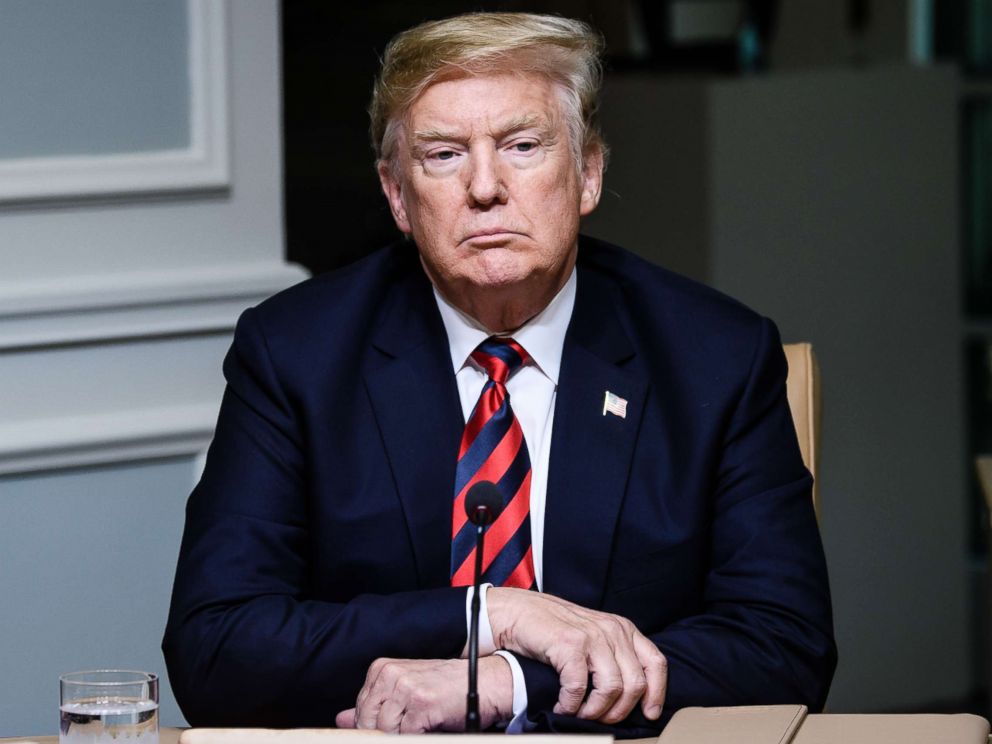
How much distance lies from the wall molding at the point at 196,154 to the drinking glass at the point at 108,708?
1.21 meters

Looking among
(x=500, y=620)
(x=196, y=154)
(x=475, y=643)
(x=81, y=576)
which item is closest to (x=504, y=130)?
(x=500, y=620)

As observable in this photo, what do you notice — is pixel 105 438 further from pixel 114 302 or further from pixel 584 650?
pixel 584 650

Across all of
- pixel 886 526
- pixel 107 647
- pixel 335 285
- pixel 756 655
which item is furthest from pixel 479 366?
pixel 886 526

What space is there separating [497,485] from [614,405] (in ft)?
0.60

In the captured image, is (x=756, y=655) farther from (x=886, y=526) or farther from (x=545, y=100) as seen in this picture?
(x=886, y=526)

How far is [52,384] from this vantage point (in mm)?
2613

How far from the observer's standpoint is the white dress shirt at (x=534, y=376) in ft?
6.95

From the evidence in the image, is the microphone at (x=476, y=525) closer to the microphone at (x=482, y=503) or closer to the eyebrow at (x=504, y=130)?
the microphone at (x=482, y=503)

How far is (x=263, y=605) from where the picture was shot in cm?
193

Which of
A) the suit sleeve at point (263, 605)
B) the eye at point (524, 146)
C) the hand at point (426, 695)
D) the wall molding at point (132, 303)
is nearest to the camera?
the hand at point (426, 695)

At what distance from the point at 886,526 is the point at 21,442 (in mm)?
2716

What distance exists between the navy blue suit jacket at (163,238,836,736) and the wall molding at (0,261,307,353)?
522mm

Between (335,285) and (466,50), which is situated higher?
(466,50)

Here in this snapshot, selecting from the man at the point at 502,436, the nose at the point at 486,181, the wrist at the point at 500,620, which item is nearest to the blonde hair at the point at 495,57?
the man at the point at 502,436
